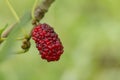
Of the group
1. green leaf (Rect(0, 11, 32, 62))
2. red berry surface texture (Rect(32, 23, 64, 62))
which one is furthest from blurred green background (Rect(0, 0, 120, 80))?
green leaf (Rect(0, 11, 32, 62))

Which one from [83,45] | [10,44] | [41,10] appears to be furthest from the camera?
[83,45]

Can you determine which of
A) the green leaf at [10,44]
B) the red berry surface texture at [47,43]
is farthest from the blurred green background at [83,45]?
the green leaf at [10,44]

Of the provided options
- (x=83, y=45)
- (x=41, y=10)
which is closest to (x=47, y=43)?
(x=41, y=10)

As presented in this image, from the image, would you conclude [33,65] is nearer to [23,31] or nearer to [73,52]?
[73,52]

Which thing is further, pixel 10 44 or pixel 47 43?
pixel 47 43

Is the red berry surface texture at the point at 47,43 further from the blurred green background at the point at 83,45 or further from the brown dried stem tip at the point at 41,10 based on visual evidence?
the blurred green background at the point at 83,45

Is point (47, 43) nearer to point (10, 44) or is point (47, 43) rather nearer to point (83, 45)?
point (10, 44)

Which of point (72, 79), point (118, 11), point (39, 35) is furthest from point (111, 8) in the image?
point (39, 35)

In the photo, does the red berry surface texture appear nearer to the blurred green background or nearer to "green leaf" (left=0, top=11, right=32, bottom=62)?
"green leaf" (left=0, top=11, right=32, bottom=62)
